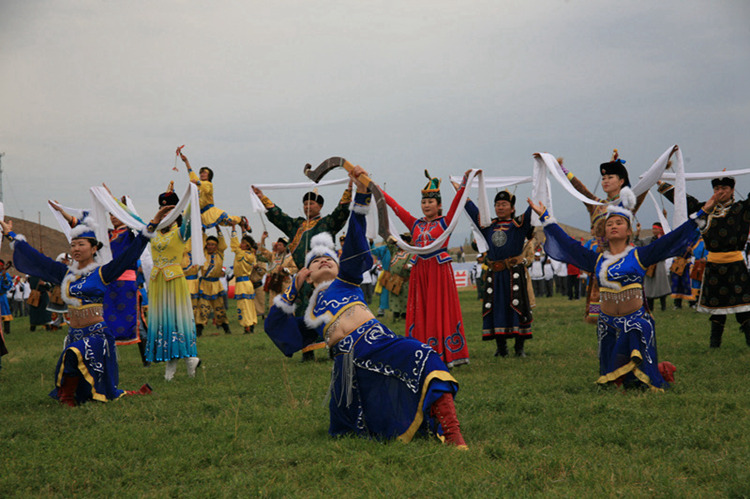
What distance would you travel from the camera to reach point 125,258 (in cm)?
683

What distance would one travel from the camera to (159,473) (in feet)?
15.0

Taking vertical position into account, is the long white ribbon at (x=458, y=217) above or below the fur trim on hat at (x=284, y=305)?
above

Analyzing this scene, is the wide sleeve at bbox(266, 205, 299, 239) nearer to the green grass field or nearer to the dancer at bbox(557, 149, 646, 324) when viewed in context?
the green grass field

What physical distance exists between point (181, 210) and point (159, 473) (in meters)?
3.77

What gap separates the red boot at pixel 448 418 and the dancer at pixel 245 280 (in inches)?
445

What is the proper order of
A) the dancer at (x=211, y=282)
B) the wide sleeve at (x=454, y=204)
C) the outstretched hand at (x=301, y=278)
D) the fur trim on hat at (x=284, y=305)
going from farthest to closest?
the dancer at (x=211, y=282) → the wide sleeve at (x=454, y=204) → the fur trim on hat at (x=284, y=305) → the outstretched hand at (x=301, y=278)

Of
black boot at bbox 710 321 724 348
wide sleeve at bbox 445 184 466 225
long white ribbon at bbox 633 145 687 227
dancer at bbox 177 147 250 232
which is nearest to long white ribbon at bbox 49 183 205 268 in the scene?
dancer at bbox 177 147 250 232

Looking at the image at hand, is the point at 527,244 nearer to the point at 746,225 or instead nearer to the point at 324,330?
the point at 746,225

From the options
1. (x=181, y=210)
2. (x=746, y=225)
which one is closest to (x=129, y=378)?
(x=181, y=210)

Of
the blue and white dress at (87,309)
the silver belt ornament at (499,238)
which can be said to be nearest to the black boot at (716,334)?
the silver belt ornament at (499,238)

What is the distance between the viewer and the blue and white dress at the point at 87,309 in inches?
268

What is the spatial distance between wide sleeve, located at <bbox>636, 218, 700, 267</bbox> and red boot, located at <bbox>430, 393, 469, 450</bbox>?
8.84 ft

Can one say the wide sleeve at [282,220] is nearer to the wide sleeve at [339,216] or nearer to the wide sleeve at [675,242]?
the wide sleeve at [339,216]

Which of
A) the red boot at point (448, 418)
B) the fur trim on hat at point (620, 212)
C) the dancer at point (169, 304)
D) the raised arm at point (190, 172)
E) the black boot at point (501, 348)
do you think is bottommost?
the black boot at point (501, 348)
